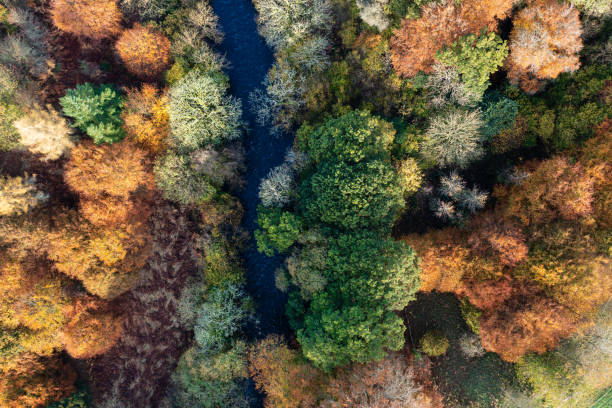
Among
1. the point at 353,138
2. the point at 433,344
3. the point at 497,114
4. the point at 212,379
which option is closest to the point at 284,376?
the point at 212,379

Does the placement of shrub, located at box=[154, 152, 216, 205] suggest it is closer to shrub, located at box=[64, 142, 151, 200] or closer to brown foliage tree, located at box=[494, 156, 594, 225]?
shrub, located at box=[64, 142, 151, 200]

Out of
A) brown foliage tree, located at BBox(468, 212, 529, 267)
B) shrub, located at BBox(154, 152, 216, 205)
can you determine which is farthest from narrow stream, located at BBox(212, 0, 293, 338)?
brown foliage tree, located at BBox(468, 212, 529, 267)

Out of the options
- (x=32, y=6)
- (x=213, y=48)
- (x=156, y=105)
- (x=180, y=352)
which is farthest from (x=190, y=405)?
(x=32, y=6)

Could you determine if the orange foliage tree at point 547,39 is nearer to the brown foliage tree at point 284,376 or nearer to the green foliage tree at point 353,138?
the green foliage tree at point 353,138

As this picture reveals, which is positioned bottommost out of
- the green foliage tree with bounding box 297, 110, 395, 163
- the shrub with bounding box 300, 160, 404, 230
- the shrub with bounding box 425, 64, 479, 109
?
the shrub with bounding box 300, 160, 404, 230

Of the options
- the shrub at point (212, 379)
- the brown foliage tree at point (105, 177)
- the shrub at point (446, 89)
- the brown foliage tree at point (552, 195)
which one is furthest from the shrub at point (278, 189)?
the brown foliage tree at point (552, 195)

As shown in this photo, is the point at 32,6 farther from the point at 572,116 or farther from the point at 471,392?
the point at 471,392
